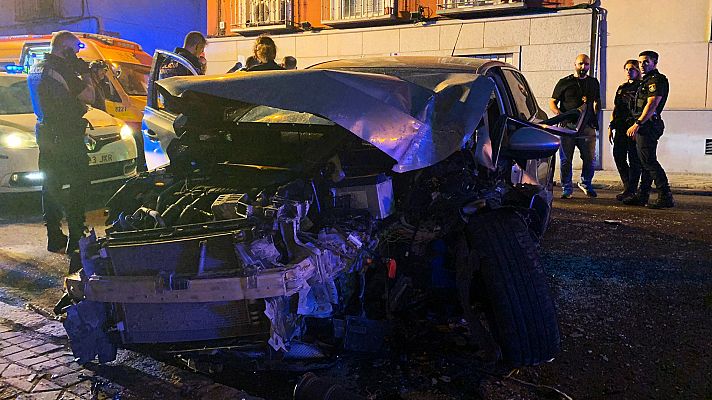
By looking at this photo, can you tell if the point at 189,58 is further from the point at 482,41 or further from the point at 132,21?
the point at 132,21

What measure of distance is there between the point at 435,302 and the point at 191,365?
A: 4.94ft

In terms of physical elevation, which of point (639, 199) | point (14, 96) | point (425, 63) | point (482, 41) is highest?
point (482, 41)

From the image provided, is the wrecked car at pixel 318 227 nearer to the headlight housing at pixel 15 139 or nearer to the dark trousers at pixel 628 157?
the headlight housing at pixel 15 139

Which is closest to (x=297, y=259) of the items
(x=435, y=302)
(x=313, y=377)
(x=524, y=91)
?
(x=313, y=377)

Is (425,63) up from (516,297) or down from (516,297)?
up

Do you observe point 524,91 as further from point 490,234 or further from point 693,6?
point 693,6

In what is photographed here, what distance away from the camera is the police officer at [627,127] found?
24.9 ft

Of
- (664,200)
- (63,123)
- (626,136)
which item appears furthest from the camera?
(626,136)

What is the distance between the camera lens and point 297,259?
105 inches

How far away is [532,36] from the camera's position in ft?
40.5

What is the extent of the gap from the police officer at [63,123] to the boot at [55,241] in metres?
0.26

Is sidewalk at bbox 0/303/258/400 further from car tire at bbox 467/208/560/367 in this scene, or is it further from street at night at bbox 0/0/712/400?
car tire at bbox 467/208/560/367

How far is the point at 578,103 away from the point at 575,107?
0.21ft

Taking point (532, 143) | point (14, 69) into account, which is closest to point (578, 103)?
point (532, 143)
